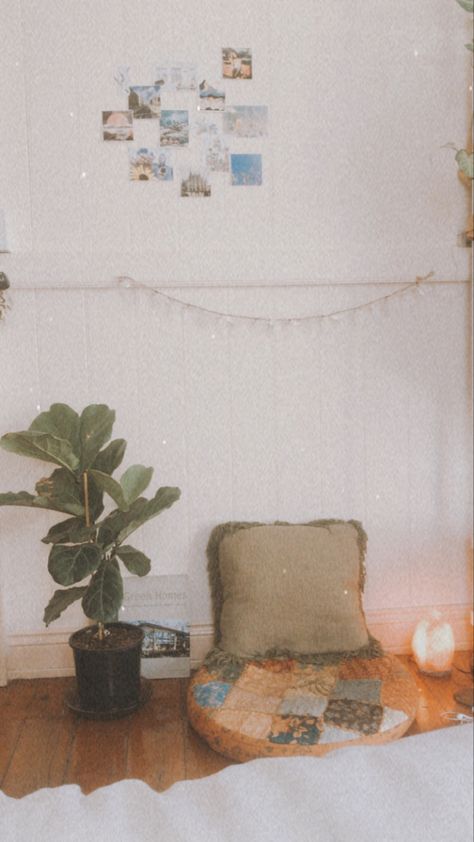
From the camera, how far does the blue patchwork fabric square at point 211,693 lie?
2.14 metres

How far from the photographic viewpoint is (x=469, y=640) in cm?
277

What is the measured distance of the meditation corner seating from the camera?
211cm

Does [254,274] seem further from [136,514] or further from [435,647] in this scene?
[435,647]

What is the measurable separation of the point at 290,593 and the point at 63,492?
83 cm

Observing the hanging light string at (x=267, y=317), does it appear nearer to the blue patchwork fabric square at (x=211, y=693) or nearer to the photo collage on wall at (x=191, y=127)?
the photo collage on wall at (x=191, y=127)

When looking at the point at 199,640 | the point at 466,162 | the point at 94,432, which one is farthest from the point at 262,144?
the point at 199,640

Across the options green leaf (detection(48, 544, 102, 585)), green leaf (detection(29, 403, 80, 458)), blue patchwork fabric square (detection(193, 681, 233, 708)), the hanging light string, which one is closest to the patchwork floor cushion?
blue patchwork fabric square (detection(193, 681, 233, 708))

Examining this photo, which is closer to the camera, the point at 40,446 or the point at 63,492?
the point at 40,446

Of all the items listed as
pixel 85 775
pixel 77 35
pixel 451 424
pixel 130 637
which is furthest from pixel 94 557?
pixel 77 35

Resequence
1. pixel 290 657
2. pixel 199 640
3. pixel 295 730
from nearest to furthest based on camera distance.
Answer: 1. pixel 295 730
2. pixel 290 657
3. pixel 199 640

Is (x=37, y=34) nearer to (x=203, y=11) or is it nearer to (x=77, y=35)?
(x=77, y=35)

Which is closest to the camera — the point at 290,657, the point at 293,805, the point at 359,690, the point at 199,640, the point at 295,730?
the point at 293,805

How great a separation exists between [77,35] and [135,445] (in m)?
1.37

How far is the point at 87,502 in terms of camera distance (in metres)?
2.22
